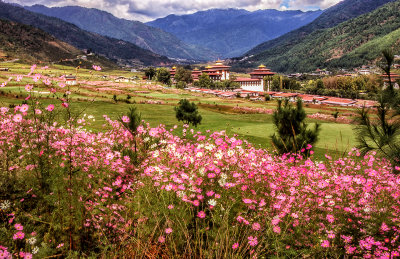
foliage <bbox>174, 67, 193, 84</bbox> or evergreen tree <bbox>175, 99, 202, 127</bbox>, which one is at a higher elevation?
foliage <bbox>174, 67, 193, 84</bbox>

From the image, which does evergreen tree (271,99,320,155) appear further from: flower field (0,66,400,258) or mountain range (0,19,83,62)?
mountain range (0,19,83,62)

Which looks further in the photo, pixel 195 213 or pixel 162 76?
pixel 162 76

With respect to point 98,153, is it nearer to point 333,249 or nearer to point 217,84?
point 333,249

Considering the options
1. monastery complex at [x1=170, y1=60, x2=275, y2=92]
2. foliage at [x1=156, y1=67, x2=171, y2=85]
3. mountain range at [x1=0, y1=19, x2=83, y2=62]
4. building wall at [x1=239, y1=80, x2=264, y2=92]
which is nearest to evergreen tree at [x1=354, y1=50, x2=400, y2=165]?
foliage at [x1=156, y1=67, x2=171, y2=85]

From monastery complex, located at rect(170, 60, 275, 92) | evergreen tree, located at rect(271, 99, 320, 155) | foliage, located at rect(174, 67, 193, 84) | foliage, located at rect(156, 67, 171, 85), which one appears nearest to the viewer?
evergreen tree, located at rect(271, 99, 320, 155)

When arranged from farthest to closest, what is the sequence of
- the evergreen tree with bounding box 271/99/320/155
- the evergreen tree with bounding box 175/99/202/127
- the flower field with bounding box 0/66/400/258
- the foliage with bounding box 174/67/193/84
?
1. the foliage with bounding box 174/67/193/84
2. the evergreen tree with bounding box 175/99/202/127
3. the evergreen tree with bounding box 271/99/320/155
4. the flower field with bounding box 0/66/400/258

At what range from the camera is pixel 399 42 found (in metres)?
179

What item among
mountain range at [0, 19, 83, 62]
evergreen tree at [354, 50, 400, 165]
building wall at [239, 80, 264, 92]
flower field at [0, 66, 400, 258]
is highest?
mountain range at [0, 19, 83, 62]

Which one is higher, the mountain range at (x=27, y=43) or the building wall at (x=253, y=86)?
the mountain range at (x=27, y=43)

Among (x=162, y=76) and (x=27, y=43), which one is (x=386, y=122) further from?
(x=27, y=43)

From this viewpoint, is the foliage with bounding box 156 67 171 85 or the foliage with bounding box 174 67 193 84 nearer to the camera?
the foliage with bounding box 156 67 171 85

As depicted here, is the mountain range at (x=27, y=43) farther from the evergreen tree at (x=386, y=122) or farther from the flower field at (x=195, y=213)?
the evergreen tree at (x=386, y=122)

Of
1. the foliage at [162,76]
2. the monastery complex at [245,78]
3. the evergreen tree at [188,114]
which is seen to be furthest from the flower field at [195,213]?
the monastery complex at [245,78]

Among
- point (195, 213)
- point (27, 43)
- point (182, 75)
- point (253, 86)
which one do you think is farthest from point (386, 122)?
point (27, 43)
